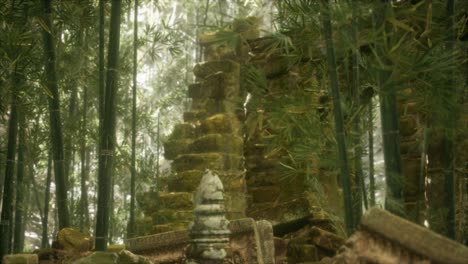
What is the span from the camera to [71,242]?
5.21 metres

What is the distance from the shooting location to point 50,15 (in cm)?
527

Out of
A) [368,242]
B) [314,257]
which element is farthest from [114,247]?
[368,242]

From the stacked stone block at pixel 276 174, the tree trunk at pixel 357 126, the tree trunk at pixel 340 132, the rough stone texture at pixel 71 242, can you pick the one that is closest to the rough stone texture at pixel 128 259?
the tree trunk at pixel 340 132

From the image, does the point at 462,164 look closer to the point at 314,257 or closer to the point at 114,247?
the point at 314,257

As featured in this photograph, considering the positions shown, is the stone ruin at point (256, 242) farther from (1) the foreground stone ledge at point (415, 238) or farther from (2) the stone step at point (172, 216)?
(2) the stone step at point (172, 216)

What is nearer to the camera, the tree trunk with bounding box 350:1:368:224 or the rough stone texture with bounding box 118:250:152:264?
the rough stone texture with bounding box 118:250:152:264

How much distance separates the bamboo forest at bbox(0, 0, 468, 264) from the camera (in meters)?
3.46

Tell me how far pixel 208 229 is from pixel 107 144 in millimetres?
1870

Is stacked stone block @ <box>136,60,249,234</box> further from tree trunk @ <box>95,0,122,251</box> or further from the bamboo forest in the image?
tree trunk @ <box>95,0,122,251</box>

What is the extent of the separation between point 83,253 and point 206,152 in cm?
202

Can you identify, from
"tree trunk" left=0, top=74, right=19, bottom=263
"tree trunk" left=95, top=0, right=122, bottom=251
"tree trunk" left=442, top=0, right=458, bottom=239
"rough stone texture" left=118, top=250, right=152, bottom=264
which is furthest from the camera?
"tree trunk" left=0, top=74, right=19, bottom=263

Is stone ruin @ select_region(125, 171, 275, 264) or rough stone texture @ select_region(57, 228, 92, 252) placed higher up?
stone ruin @ select_region(125, 171, 275, 264)

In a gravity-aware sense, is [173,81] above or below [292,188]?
above

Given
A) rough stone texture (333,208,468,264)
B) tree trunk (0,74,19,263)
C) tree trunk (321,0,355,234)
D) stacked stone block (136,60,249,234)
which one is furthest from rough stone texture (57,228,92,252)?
rough stone texture (333,208,468,264)
